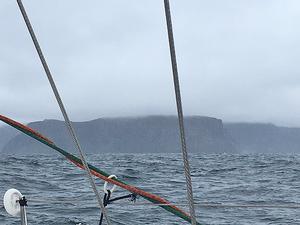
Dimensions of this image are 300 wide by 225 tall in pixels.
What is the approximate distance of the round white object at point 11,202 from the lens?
12.4 feet

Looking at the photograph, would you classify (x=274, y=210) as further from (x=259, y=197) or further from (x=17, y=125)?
(x=17, y=125)

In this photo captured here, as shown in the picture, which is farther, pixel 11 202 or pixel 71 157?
pixel 11 202

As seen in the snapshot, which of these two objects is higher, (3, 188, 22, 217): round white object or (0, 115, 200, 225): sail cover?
(0, 115, 200, 225): sail cover

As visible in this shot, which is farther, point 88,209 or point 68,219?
point 88,209

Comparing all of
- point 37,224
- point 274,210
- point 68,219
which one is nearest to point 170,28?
point 37,224

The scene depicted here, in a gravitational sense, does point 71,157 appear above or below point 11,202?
above

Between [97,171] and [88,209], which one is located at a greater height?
[97,171]

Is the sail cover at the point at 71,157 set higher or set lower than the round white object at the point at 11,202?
higher

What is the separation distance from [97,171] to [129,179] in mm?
16364

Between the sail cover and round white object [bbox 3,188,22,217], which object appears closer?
the sail cover

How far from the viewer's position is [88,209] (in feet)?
35.3

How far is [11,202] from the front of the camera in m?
3.79

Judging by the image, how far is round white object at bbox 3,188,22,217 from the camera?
148 inches

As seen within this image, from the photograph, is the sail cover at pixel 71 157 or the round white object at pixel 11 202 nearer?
the sail cover at pixel 71 157
